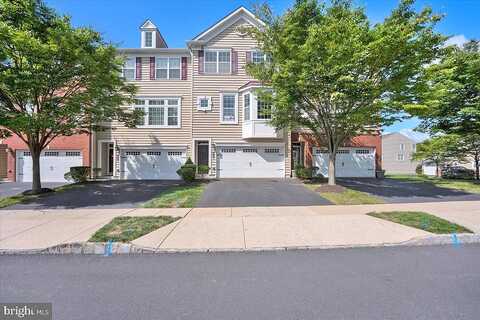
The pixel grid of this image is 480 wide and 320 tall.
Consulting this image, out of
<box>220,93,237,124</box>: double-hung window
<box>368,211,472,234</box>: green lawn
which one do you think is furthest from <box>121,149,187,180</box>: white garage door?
<box>368,211,472,234</box>: green lawn

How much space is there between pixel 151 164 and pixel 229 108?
22.4 ft

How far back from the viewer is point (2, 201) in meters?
10.6

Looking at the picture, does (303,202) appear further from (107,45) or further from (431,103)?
(107,45)

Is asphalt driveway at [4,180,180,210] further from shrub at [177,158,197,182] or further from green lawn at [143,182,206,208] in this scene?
shrub at [177,158,197,182]

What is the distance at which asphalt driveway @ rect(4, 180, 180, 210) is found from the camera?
9.95 m

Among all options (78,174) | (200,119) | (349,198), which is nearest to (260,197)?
(349,198)

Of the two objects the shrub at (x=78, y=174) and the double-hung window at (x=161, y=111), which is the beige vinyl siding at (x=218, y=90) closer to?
the double-hung window at (x=161, y=111)

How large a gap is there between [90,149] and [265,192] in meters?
13.3

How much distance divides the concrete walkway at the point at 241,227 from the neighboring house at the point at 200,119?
31.0 ft

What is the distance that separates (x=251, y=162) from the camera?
1852 centimetres

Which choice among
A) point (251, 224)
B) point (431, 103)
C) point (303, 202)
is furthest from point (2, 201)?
point (431, 103)

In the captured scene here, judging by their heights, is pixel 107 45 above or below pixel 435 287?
above

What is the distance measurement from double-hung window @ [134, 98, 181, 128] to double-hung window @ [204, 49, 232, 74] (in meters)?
3.33

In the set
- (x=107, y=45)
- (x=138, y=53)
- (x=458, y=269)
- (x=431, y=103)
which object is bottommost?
(x=458, y=269)
